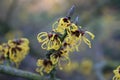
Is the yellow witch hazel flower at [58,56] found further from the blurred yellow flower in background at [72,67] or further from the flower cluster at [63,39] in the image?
the blurred yellow flower in background at [72,67]

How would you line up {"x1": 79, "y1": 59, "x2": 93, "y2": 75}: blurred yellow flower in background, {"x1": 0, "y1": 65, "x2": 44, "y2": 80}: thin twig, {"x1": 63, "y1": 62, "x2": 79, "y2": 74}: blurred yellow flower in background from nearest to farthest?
1. {"x1": 0, "y1": 65, "x2": 44, "y2": 80}: thin twig
2. {"x1": 79, "y1": 59, "x2": 93, "y2": 75}: blurred yellow flower in background
3. {"x1": 63, "y1": 62, "x2": 79, "y2": 74}: blurred yellow flower in background

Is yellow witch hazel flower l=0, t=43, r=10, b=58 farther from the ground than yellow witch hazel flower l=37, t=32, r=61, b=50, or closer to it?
farther from the ground

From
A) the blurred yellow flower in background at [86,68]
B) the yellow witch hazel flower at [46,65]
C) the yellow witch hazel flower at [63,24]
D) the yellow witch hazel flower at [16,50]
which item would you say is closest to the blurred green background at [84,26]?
the blurred yellow flower in background at [86,68]

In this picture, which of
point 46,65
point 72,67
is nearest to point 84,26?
point 72,67

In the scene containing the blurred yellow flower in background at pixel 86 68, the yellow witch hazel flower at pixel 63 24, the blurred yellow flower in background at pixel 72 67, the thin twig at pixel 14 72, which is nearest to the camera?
the yellow witch hazel flower at pixel 63 24

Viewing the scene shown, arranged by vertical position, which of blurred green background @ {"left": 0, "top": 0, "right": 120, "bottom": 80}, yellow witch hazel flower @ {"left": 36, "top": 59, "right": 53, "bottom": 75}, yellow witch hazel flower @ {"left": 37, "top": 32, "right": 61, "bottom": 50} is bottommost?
yellow witch hazel flower @ {"left": 36, "top": 59, "right": 53, "bottom": 75}

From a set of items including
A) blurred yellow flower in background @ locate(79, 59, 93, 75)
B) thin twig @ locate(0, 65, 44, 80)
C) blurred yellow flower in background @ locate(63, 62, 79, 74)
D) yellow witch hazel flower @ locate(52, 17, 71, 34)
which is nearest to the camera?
yellow witch hazel flower @ locate(52, 17, 71, 34)

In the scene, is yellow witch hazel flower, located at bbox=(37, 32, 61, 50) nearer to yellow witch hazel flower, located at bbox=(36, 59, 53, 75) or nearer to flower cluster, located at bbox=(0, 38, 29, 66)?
yellow witch hazel flower, located at bbox=(36, 59, 53, 75)

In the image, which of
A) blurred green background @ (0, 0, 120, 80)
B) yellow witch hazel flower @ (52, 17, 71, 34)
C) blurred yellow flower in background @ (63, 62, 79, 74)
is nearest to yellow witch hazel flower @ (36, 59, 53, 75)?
yellow witch hazel flower @ (52, 17, 71, 34)

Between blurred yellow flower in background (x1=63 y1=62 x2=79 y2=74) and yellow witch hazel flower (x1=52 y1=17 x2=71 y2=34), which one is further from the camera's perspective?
blurred yellow flower in background (x1=63 y1=62 x2=79 y2=74)

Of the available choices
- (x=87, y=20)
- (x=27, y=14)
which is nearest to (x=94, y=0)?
(x=87, y=20)
